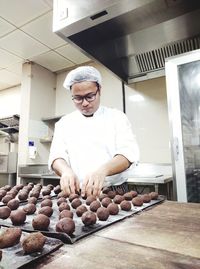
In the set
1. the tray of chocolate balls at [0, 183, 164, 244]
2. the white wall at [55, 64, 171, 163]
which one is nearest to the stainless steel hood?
the white wall at [55, 64, 171, 163]

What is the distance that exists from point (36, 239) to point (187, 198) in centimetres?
165

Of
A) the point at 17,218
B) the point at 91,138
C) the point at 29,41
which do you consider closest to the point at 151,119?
the point at 91,138

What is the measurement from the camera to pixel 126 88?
128 inches

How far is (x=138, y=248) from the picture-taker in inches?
20.1

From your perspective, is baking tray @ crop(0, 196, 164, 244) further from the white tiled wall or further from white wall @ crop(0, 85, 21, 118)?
white wall @ crop(0, 85, 21, 118)

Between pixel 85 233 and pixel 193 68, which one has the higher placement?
pixel 193 68

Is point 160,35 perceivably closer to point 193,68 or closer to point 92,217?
point 193,68

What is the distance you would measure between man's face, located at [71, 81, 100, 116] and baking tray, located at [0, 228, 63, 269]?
1.14 metres

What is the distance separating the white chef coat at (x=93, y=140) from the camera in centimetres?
168

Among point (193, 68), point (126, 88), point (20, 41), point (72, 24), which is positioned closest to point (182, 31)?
point (193, 68)

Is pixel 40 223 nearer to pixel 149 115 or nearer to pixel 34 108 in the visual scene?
pixel 149 115

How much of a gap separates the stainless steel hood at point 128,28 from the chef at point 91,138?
252mm

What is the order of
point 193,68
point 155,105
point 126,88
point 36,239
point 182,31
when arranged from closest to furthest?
point 36,239, point 182,31, point 193,68, point 155,105, point 126,88

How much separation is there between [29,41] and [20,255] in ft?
10.1
